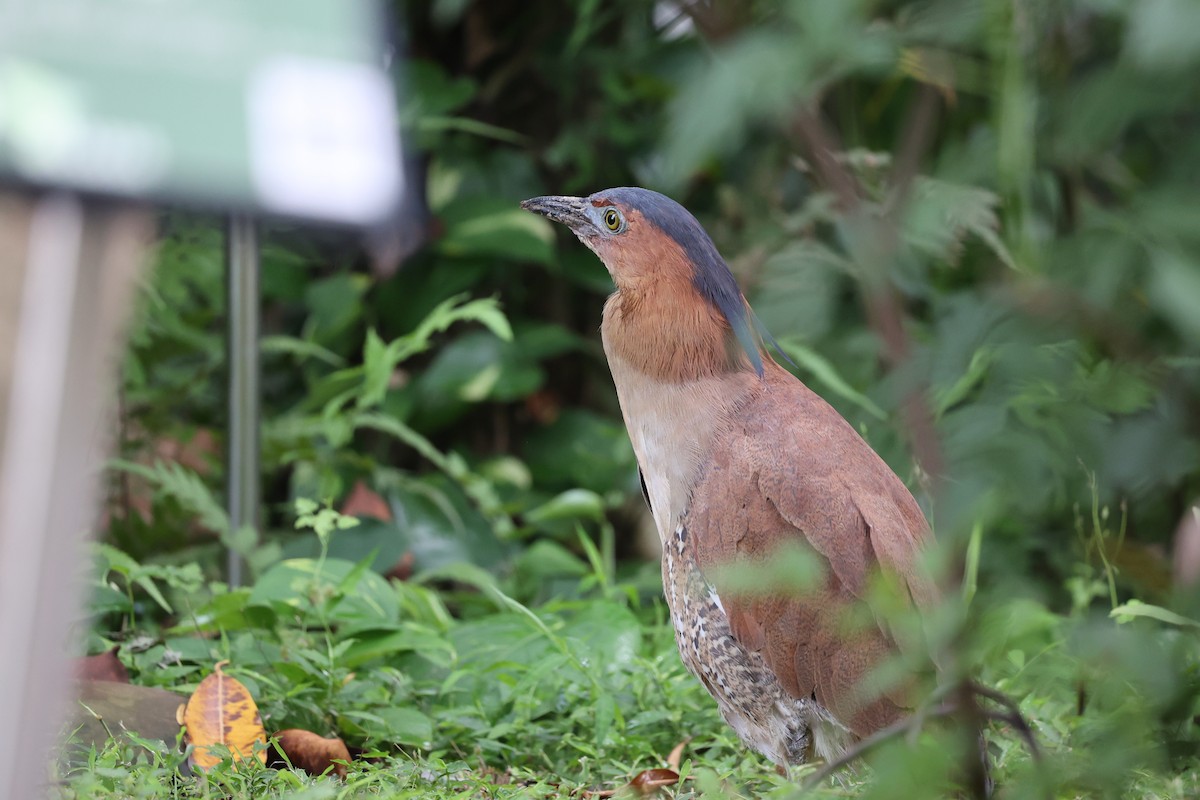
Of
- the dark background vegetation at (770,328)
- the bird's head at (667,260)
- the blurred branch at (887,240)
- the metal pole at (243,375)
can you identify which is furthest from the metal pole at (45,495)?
the metal pole at (243,375)

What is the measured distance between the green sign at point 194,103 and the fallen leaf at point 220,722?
87cm

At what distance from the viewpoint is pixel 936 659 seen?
1.75 meters

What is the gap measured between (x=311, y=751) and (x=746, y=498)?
90cm

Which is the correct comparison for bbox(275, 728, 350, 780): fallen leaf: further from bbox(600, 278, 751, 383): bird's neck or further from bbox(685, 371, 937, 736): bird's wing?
bbox(600, 278, 751, 383): bird's neck

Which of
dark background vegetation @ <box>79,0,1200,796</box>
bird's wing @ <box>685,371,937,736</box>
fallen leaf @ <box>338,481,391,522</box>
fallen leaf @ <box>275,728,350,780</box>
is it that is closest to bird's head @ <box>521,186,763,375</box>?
dark background vegetation @ <box>79,0,1200,796</box>

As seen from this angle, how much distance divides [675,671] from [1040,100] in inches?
54.4

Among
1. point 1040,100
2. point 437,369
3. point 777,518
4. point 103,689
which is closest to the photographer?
point 1040,100

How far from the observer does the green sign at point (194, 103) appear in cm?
157

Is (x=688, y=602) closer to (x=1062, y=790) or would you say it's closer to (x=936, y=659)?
(x=936, y=659)

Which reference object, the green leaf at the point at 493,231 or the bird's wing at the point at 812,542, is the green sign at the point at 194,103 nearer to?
the bird's wing at the point at 812,542

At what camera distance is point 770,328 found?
156cm

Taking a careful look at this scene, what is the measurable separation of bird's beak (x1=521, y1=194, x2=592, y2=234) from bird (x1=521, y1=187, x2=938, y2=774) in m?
0.06

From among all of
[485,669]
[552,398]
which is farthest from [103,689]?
[552,398]

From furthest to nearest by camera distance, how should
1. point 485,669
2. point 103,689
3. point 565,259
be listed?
point 565,259 < point 485,669 < point 103,689
